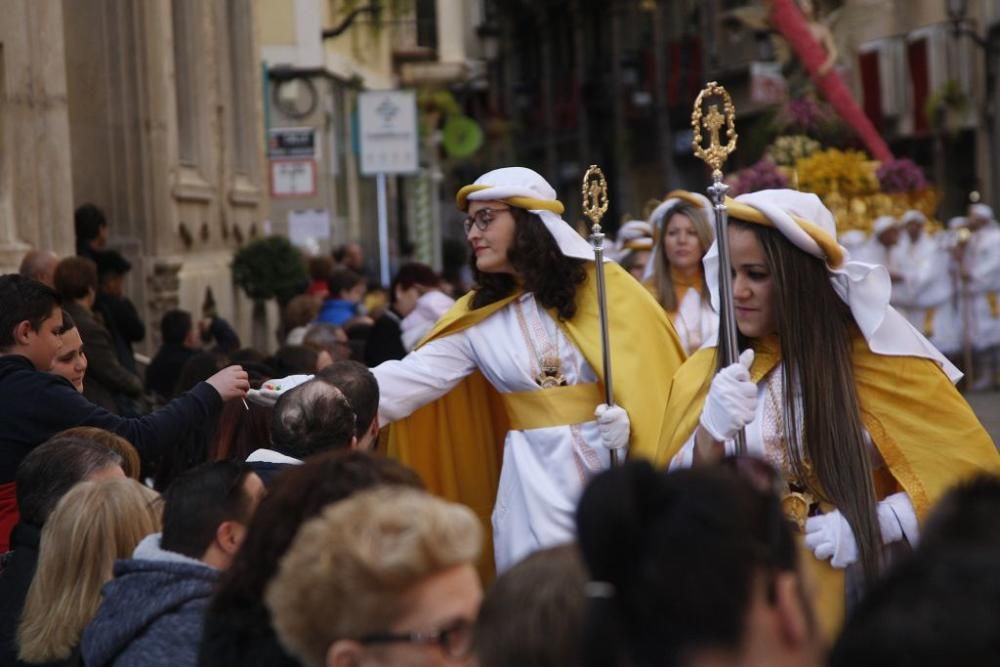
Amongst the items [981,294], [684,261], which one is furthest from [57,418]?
[981,294]

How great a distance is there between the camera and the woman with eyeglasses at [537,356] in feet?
22.1

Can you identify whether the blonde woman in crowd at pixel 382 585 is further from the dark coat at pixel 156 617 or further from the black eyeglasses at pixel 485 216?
the black eyeglasses at pixel 485 216

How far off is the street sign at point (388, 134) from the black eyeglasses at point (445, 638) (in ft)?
59.1

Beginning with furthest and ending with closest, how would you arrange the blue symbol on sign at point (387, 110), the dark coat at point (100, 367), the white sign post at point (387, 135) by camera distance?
the blue symbol on sign at point (387, 110)
the white sign post at point (387, 135)
the dark coat at point (100, 367)

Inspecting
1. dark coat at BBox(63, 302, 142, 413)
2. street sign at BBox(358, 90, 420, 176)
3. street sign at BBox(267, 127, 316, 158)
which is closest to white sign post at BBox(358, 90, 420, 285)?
street sign at BBox(358, 90, 420, 176)

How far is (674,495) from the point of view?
7.61 feet

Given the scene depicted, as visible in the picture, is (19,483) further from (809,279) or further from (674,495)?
(674,495)

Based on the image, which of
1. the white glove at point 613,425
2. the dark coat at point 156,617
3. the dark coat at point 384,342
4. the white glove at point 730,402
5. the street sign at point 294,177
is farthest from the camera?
the street sign at point 294,177

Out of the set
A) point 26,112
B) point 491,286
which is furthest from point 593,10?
point 491,286

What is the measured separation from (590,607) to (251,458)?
2.82m

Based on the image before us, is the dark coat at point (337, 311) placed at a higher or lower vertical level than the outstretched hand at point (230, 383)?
lower

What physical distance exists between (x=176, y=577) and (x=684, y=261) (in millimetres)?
6698

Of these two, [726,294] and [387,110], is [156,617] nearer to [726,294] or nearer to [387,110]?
[726,294]

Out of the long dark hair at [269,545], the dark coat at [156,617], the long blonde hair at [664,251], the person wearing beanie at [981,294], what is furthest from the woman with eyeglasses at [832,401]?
the person wearing beanie at [981,294]
